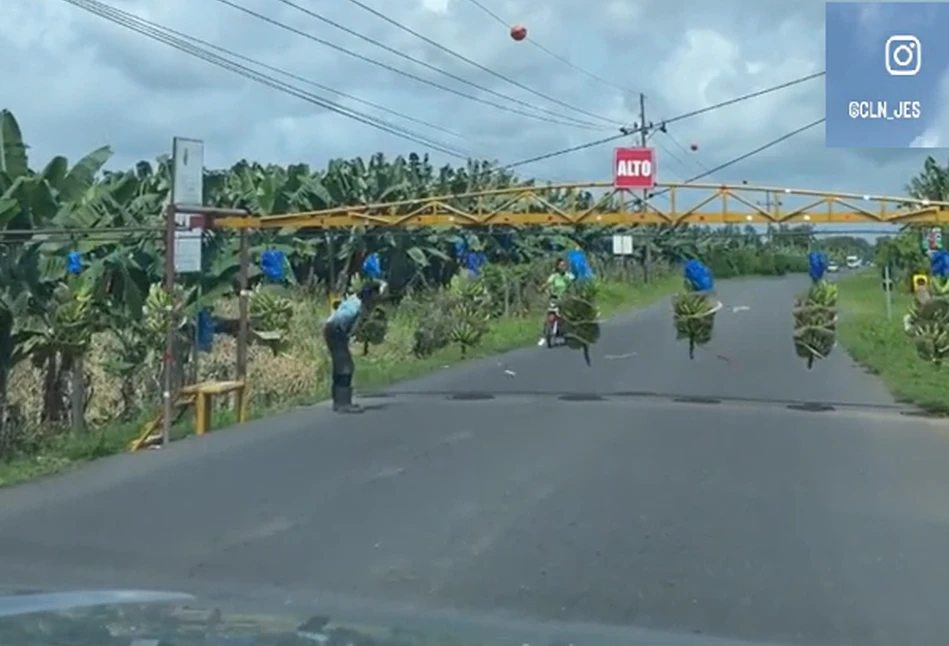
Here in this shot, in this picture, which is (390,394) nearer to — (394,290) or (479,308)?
(479,308)

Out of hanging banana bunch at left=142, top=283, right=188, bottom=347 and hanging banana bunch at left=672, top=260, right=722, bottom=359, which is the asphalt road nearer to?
hanging banana bunch at left=142, top=283, right=188, bottom=347

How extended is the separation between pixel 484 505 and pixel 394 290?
26146 millimetres

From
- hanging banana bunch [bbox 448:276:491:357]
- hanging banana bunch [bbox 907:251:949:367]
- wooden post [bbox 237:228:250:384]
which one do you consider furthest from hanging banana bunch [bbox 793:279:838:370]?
hanging banana bunch [bbox 448:276:491:357]

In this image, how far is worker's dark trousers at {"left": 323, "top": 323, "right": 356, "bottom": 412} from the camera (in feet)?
59.2

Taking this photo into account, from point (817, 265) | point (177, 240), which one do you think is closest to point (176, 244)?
point (177, 240)

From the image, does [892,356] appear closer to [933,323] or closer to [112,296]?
[933,323]

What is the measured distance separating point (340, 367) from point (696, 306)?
5.08 m

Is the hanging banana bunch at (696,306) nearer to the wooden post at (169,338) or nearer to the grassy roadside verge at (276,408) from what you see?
the grassy roadside verge at (276,408)

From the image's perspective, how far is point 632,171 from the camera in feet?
61.3

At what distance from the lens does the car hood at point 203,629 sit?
424cm

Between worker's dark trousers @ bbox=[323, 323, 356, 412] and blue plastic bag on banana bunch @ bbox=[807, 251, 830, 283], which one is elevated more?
blue plastic bag on banana bunch @ bbox=[807, 251, 830, 283]

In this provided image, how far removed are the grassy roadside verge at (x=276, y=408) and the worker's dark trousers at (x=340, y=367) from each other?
90 cm

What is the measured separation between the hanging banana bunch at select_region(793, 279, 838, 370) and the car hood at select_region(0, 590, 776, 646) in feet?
47.5

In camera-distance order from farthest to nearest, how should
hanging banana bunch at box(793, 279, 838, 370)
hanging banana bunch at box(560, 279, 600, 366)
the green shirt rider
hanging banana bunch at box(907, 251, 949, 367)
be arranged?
1. the green shirt rider
2. hanging banana bunch at box(560, 279, 600, 366)
3. hanging banana bunch at box(793, 279, 838, 370)
4. hanging banana bunch at box(907, 251, 949, 367)
